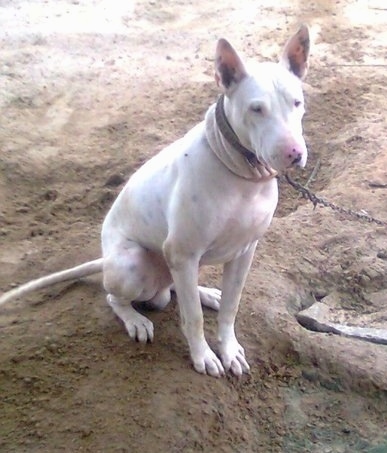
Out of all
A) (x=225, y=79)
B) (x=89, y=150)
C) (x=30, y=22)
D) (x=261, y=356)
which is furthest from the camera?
(x=30, y=22)

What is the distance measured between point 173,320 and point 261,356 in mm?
454

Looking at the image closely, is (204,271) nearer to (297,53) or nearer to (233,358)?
(233,358)

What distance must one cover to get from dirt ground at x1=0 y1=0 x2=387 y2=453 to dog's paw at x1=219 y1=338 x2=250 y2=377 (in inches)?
2.0

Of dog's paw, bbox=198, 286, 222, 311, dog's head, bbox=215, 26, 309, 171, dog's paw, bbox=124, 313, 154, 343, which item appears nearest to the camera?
dog's head, bbox=215, 26, 309, 171

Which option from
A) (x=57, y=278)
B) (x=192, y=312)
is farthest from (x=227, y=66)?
(x=57, y=278)

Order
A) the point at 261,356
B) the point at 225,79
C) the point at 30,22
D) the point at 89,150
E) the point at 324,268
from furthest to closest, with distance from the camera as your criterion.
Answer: the point at 30,22, the point at 89,150, the point at 324,268, the point at 261,356, the point at 225,79

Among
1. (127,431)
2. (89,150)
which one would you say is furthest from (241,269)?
(89,150)

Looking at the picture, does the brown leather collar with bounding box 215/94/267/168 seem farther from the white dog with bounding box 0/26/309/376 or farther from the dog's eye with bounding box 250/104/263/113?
the dog's eye with bounding box 250/104/263/113

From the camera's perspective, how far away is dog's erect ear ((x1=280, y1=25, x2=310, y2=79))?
10.00 ft

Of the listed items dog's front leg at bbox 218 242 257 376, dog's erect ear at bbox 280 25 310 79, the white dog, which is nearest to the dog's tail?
the white dog

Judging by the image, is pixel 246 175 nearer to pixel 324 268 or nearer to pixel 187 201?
Result: pixel 187 201

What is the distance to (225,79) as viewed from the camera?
2961 mm

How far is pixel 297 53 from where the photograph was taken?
3049 mm

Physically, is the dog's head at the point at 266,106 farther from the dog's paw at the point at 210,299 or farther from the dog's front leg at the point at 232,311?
the dog's paw at the point at 210,299
